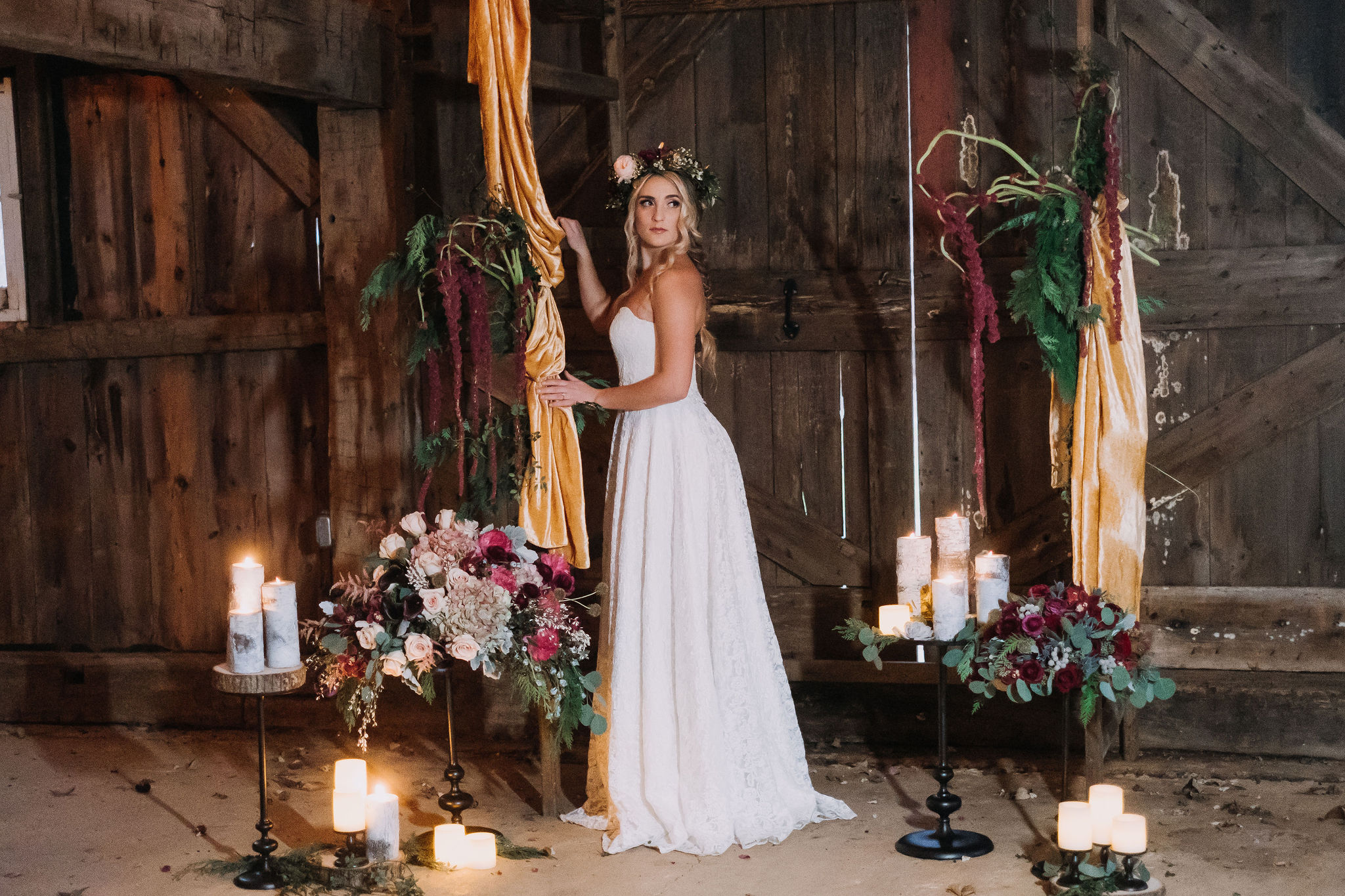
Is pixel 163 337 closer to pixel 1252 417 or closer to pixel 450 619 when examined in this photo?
pixel 450 619

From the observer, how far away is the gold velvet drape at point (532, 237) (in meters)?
4.22

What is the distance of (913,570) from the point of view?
4016 mm

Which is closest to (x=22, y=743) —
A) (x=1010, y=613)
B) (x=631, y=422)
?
(x=631, y=422)

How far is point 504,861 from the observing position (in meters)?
3.95

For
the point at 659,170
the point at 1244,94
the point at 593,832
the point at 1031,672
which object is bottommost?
the point at 593,832

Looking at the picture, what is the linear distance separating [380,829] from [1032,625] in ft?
6.28

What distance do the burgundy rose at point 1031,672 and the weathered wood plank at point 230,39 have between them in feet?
10.1

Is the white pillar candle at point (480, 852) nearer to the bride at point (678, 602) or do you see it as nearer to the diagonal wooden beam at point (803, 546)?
the bride at point (678, 602)

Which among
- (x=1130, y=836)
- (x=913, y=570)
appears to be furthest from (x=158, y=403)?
(x=1130, y=836)

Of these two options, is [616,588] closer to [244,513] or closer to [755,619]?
[755,619]

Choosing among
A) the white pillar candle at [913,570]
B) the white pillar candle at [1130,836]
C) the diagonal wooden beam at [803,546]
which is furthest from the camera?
the diagonal wooden beam at [803,546]

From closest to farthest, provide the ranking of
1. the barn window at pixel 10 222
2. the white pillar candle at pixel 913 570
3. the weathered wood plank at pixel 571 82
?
the white pillar candle at pixel 913 570, the weathered wood plank at pixel 571 82, the barn window at pixel 10 222

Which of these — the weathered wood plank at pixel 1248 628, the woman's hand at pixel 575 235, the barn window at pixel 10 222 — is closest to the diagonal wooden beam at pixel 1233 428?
the weathered wood plank at pixel 1248 628

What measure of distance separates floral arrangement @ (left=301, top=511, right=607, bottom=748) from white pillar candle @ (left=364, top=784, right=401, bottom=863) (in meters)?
0.18
